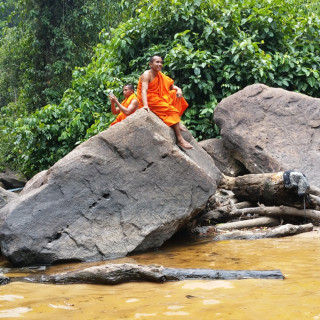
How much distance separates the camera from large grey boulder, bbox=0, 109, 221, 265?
5250 millimetres

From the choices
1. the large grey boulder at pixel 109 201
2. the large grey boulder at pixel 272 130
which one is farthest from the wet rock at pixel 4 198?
the large grey boulder at pixel 272 130

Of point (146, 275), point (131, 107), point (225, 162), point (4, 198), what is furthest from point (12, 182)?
point (146, 275)

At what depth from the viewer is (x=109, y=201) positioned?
561cm

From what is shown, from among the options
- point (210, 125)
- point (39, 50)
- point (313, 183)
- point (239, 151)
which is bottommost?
point (313, 183)

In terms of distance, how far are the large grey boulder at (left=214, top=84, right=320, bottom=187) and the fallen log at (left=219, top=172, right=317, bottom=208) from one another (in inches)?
35.8

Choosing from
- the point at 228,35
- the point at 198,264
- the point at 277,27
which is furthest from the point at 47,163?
the point at 198,264

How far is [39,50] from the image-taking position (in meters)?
Answer: 16.0

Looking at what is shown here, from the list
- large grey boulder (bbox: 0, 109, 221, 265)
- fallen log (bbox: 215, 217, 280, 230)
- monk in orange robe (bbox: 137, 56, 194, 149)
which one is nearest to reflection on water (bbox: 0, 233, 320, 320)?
large grey boulder (bbox: 0, 109, 221, 265)

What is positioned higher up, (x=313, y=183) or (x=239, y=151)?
(x=239, y=151)

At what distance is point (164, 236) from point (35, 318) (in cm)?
296

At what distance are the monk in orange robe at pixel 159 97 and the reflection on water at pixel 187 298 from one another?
2.68 meters

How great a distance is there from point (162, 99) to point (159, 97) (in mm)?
57

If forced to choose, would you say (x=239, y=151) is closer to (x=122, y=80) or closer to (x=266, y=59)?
(x=266, y=59)

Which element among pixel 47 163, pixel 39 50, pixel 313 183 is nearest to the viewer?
pixel 313 183
